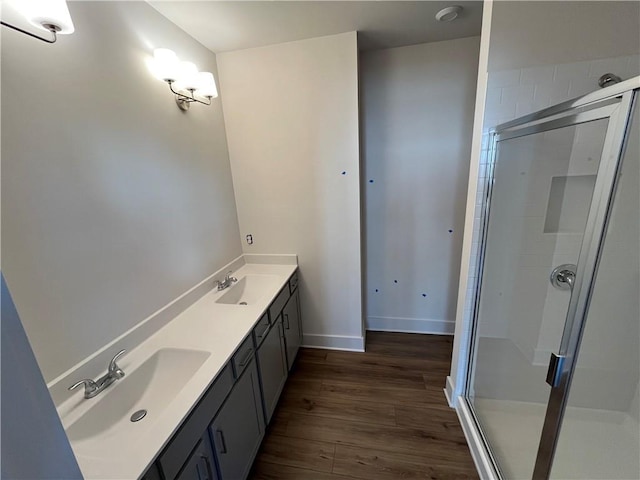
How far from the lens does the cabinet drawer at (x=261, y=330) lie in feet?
5.00

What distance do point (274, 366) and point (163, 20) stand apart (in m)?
2.23

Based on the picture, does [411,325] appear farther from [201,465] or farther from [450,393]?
[201,465]

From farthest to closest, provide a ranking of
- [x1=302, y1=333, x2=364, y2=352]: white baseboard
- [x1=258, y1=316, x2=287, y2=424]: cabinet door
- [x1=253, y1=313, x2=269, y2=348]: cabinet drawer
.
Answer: [x1=302, y1=333, x2=364, y2=352]: white baseboard, [x1=258, y1=316, x2=287, y2=424]: cabinet door, [x1=253, y1=313, x2=269, y2=348]: cabinet drawer

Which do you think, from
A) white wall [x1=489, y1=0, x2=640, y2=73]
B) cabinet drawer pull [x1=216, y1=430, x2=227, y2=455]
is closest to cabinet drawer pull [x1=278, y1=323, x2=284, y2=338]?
cabinet drawer pull [x1=216, y1=430, x2=227, y2=455]

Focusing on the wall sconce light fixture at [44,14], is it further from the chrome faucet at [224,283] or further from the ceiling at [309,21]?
the chrome faucet at [224,283]

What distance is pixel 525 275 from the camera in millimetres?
1702

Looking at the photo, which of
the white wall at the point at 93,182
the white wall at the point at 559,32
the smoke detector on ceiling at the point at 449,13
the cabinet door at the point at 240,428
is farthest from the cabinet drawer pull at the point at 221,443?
the smoke detector on ceiling at the point at 449,13

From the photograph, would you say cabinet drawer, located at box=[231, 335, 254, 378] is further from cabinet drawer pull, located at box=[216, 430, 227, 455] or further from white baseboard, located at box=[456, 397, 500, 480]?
white baseboard, located at box=[456, 397, 500, 480]

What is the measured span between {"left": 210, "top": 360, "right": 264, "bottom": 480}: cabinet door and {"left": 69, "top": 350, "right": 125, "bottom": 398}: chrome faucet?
47 cm

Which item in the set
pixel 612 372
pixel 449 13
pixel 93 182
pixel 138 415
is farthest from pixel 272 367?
pixel 449 13

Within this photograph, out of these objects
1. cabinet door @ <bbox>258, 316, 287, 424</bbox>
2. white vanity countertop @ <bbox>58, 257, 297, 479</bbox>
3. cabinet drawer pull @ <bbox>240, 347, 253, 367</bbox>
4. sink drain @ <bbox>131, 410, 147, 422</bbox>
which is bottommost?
cabinet door @ <bbox>258, 316, 287, 424</bbox>

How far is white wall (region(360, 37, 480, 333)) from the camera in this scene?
2.11m

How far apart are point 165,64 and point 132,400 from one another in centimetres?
164

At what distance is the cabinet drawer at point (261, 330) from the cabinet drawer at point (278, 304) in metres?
0.08
